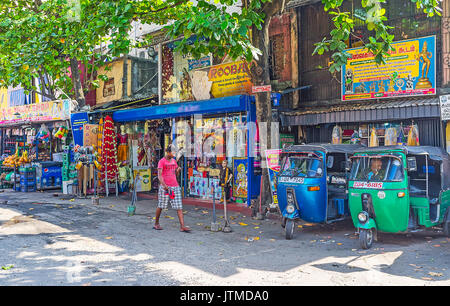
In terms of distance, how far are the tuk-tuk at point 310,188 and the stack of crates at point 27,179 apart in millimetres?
12946

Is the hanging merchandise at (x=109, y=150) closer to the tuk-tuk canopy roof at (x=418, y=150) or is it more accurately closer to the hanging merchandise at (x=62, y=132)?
the hanging merchandise at (x=62, y=132)

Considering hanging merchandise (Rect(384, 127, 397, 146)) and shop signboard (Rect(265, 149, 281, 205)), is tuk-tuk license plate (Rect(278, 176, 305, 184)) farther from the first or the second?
hanging merchandise (Rect(384, 127, 397, 146))

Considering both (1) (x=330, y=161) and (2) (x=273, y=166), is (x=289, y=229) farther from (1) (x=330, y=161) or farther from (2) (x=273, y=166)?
(2) (x=273, y=166)

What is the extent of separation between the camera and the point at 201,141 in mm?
14359

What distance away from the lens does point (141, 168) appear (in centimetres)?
1570

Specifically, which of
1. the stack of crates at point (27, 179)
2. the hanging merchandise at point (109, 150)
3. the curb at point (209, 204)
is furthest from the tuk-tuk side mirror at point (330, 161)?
the stack of crates at point (27, 179)

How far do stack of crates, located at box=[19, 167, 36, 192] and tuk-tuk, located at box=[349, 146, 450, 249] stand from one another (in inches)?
577

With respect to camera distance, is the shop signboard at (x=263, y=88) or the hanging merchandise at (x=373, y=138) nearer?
the shop signboard at (x=263, y=88)

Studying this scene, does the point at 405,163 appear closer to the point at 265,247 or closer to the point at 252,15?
the point at 265,247

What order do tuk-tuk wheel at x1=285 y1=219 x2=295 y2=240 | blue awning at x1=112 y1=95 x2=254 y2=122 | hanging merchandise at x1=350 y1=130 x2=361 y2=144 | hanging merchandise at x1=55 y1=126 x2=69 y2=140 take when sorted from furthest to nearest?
hanging merchandise at x1=55 y1=126 x2=69 y2=140
blue awning at x1=112 y1=95 x2=254 y2=122
hanging merchandise at x1=350 y1=130 x2=361 y2=144
tuk-tuk wheel at x1=285 y1=219 x2=295 y2=240

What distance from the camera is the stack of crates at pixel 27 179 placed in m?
18.0

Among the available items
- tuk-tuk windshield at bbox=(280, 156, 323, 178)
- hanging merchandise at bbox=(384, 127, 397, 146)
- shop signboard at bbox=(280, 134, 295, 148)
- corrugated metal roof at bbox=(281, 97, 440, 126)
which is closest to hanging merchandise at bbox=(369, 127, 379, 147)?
hanging merchandise at bbox=(384, 127, 397, 146)

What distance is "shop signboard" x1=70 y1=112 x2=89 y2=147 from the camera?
16.2m

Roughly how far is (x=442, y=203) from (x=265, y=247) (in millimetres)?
3942
